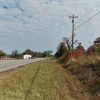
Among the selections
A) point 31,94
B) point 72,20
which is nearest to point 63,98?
point 31,94

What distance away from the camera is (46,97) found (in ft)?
43.9

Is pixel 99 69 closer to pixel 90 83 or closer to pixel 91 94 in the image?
pixel 90 83

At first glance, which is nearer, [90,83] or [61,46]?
[90,83]

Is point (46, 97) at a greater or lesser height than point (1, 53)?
lesser

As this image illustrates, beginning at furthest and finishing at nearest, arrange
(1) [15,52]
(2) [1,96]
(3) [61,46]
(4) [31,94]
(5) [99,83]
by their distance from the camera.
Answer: (1) [15,52], (3) [61,46], (5) [99,83], (4) [31,94], (2) [1,96]

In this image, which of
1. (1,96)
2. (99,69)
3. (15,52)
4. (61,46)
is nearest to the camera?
(1,96)

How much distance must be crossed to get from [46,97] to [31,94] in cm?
106

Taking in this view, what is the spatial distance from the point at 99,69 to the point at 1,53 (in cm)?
14558

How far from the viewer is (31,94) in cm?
1414

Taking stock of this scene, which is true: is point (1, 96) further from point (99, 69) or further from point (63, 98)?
point (99, 69)

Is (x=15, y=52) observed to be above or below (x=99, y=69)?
above

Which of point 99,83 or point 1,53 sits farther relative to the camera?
point 1,53

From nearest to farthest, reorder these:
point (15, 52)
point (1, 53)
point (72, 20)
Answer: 1. point (72, 20)
2. point (1, 53)
3. point (15, 52)

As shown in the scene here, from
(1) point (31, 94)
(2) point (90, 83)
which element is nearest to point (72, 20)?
(2) point (90, 83)
